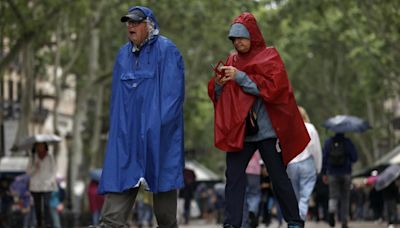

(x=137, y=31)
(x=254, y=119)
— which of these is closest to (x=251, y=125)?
(x=254, y=119)

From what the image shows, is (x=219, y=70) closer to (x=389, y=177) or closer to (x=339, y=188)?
(x=339, y=188)

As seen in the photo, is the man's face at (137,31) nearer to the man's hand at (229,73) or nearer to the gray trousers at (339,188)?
the man's hand at (229,73)

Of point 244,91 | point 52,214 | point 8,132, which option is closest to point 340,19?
point 8,132

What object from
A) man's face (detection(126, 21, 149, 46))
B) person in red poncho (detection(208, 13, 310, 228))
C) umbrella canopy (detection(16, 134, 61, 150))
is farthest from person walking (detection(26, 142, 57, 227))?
man's face (detection(126, 21, 149, 46))

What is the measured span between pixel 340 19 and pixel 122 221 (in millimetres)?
40095

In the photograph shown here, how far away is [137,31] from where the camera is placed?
9.96 m

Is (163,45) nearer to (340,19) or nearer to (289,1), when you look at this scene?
(289,1)

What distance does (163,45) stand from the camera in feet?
32.9

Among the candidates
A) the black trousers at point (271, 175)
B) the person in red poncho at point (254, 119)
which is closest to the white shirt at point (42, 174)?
the person in red poncho at point (254, 119)

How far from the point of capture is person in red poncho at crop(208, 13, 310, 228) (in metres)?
10.3

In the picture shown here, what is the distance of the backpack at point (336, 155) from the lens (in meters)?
18.6

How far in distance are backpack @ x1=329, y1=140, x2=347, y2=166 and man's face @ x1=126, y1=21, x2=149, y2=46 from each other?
29.2 ft

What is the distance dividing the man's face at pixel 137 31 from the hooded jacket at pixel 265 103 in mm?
794

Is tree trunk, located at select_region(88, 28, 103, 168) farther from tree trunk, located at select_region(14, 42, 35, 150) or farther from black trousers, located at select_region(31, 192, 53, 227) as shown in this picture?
black trousers, located at select_region(31, 192, 53, 227)
